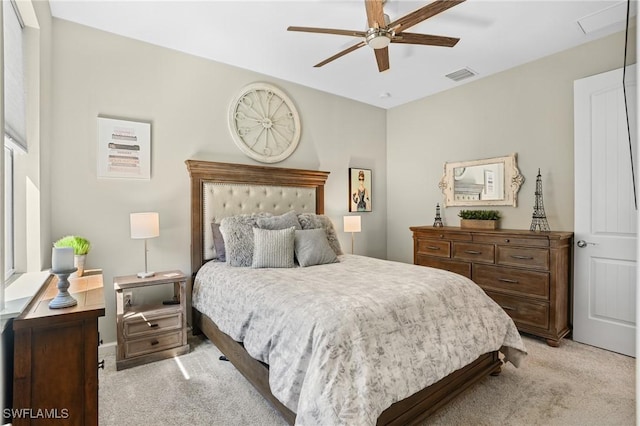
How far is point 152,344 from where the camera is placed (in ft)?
9.08

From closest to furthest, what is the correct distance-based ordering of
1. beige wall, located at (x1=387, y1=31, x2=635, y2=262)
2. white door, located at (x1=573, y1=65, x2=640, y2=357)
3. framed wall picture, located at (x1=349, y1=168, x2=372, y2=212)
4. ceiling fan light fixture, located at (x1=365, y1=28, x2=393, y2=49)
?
ceiling fan light fixture, located at (x1=365, y1=28, x2=393, y2=49) < white door, located at (x1=573, y1=65, x2=640, y2=357) < beige wall, located at (x1=387, y1=31, x2=635, y2=262) < framed wall picture, located at (x1=349, y1=168, x2=372, y2=212)

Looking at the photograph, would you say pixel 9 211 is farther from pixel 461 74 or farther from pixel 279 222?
pixel 461 74

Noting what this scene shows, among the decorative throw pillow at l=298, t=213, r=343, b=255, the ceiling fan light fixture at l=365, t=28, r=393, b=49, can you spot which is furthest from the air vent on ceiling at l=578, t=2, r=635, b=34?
the decorative throw pillow at l=298, t=213, r=343, b=255

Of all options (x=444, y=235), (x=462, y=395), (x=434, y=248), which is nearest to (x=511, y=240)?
(x=444, y=235)

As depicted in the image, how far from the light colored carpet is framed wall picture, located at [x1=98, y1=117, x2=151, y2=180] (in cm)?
165

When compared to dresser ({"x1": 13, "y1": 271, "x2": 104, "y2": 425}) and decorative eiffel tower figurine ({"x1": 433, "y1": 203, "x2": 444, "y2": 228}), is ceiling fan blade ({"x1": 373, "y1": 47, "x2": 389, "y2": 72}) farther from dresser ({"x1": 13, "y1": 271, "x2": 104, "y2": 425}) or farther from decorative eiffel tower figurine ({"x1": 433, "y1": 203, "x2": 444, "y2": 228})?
dresser ({"x1": 13, "y1": 271, "x2": 104, "y2": 425})

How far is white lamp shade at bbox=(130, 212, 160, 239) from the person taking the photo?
2775 mm

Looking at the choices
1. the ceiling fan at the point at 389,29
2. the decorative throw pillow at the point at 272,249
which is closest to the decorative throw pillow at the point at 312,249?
the decorative throw pillow at the point at 272,249

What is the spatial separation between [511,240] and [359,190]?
7.01ft

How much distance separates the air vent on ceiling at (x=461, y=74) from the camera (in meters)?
3.78

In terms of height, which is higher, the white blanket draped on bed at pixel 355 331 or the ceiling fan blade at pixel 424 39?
the ceiling fan blade at pixel 424 39

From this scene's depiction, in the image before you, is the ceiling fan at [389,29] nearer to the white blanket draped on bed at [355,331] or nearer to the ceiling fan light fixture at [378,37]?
the ceiling fan light fixture at [378,37]

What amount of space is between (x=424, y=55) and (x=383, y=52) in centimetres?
102

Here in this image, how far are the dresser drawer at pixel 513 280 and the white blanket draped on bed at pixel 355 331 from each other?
3.19 ft
